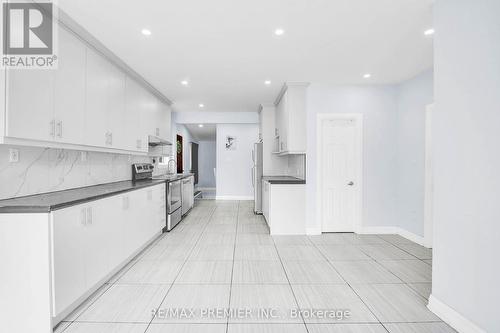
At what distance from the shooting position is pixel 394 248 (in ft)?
11.7

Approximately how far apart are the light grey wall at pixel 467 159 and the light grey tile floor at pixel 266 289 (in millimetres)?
416

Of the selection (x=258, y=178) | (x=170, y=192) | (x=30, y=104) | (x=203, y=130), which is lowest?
(x=170, y=192)

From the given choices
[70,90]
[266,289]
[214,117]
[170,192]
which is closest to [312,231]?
[266,289]

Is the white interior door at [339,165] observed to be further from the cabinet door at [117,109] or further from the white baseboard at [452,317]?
the cabinet door at [117,109]

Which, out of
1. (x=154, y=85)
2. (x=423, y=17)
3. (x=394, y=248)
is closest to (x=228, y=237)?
(x=394, y=248)

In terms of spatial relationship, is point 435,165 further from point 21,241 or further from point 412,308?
point 21,241

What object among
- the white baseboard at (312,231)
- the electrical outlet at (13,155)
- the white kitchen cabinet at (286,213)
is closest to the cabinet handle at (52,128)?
the electrical outlet at (13,155)

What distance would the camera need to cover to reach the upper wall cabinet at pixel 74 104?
1840mm

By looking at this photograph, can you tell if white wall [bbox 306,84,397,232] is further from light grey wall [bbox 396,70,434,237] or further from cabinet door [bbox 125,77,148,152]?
cabinet door [bbox 125,77,148,152]

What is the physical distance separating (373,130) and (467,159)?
8.52 feet

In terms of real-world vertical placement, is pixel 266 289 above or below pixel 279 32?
below

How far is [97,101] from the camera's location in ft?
9.29

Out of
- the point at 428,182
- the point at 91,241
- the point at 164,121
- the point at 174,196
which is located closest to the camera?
the point at 91,241

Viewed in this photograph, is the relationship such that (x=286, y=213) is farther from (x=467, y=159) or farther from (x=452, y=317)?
(x=467, y=159)
